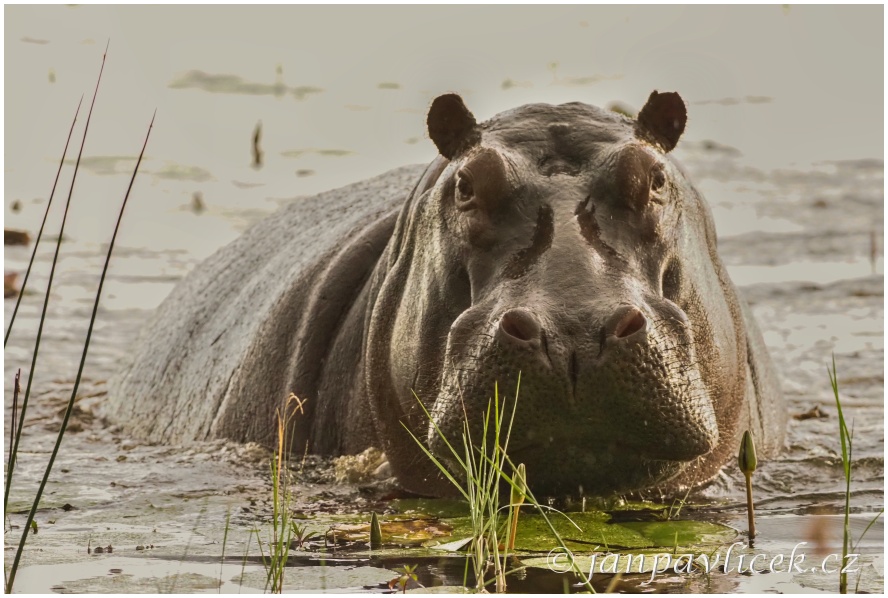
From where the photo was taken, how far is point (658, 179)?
17.4 ft

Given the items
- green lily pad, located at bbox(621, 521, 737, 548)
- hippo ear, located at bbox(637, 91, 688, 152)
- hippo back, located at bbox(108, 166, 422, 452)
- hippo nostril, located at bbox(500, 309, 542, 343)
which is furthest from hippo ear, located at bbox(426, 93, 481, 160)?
green lily pad, located at bbox(621, 521, 737, 548)

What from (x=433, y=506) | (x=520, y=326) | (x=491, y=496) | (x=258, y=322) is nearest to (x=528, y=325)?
(x=520, y=326)

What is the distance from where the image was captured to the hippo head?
4.69 meters

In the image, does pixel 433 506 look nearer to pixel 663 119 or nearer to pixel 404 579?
pixel 404 579

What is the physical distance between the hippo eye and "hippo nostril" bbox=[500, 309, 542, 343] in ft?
2.87

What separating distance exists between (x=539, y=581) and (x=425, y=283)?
4.71 feet

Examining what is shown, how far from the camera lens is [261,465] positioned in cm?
657

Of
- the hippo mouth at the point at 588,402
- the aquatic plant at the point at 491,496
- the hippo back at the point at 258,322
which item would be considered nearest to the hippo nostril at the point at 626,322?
the hippo mouth at the point at 588,402

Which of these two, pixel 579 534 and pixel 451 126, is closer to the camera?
pixel 579 534

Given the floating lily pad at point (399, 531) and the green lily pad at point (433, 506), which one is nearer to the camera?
the floating lily pad at point (399, 531)

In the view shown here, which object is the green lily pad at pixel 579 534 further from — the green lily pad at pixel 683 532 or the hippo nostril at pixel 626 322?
the hippo nostril at pixel 626 322

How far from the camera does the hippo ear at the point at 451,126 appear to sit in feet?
18.6

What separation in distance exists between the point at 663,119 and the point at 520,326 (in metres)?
1.45

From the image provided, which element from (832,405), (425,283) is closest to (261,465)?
(425,283)
